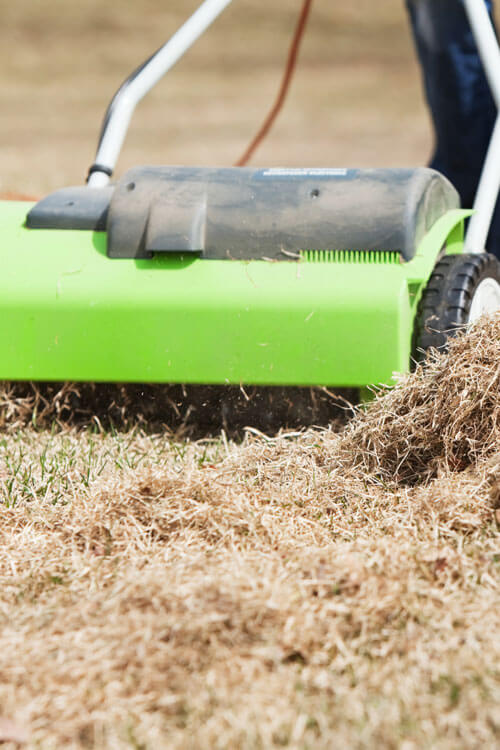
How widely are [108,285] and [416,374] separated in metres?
0.72

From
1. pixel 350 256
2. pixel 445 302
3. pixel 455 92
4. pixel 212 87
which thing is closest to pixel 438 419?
pixel 445 302

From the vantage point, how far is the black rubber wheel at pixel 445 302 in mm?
2322

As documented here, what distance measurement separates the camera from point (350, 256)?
2.38 m

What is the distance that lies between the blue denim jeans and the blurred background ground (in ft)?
7.72

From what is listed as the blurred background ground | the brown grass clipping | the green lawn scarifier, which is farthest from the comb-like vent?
the blurred background ground

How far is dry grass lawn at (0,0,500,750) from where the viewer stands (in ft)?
4.37

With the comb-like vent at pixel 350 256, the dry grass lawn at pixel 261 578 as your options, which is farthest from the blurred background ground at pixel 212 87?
the dry grass lawn at pixel 261 578

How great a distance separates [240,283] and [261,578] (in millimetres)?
903

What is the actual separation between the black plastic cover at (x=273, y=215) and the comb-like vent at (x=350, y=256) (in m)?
0.01

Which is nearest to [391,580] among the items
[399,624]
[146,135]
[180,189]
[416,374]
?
[399,624]

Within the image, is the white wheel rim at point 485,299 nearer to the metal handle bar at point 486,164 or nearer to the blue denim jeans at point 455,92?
the metal handle bar at point 486,164

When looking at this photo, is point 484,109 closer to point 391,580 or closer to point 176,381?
point 176,381

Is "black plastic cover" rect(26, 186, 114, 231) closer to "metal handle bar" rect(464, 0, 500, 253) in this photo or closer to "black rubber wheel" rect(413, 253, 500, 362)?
"black rubber wheel" rect(413, 253, 500, 362)

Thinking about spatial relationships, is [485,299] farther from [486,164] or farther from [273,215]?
[273,215]
